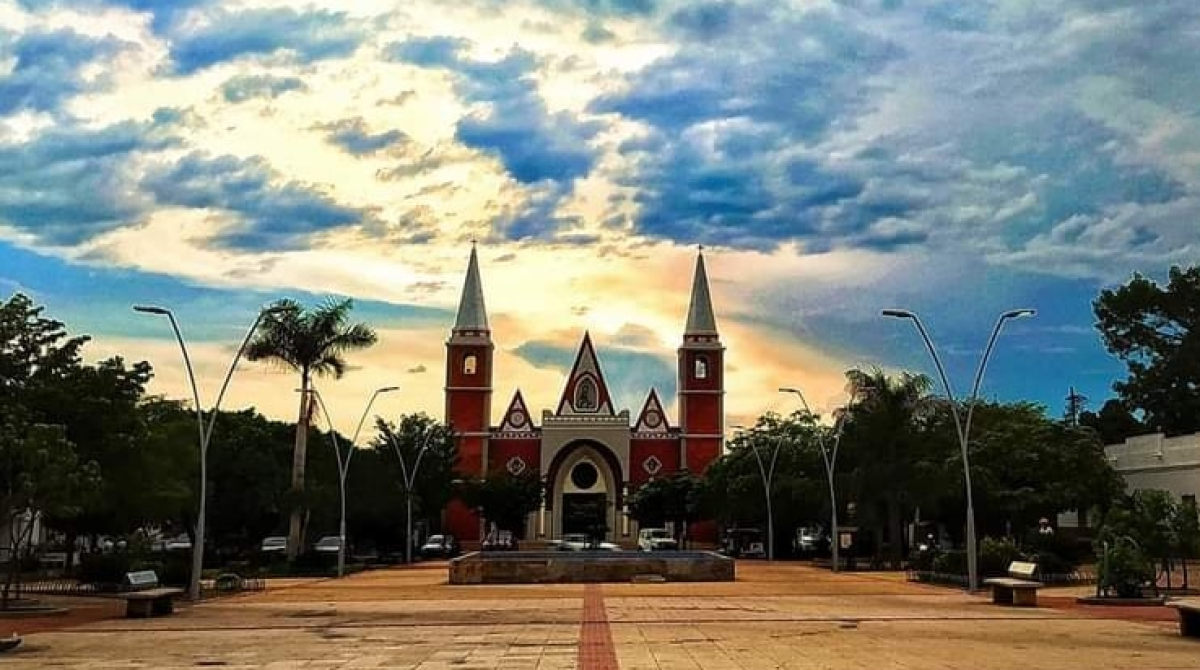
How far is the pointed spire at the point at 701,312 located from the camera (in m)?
99.2

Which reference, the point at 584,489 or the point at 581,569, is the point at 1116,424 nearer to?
the point at 584,489

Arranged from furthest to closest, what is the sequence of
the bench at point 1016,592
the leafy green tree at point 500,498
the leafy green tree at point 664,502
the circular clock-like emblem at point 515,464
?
the circular clock-like emblem at point 515,464, the leafy green tree at point 664,502, the leafy green tree at point 500,498, the bench at point 1016,592

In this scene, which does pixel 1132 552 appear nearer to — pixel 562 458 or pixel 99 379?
pixel 99 379

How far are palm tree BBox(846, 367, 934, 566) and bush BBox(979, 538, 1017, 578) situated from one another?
1222cm

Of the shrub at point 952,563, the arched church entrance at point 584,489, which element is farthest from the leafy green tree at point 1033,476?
the arched church entrance at point 584,489

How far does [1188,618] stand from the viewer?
64.3ft

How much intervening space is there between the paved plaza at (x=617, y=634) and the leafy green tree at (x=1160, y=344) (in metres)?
45.1

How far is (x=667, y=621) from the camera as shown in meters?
22.6

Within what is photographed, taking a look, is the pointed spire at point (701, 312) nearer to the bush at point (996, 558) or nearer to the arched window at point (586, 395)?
the arched window at point (586, 395)

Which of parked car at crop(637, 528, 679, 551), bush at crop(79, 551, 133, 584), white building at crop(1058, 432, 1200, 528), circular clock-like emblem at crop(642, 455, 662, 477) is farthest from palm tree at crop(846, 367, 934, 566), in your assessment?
circular clock-like emblem at crop(642, 455, 662, 477)

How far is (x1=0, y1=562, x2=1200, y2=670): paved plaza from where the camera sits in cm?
1582

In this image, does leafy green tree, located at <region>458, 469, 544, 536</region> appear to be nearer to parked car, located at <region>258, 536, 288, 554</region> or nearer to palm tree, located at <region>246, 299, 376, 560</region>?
parked car, located at <region>258, 536, 288, 554</region>

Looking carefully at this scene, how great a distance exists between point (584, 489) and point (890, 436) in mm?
48702

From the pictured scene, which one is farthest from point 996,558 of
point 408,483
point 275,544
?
point 275,544
